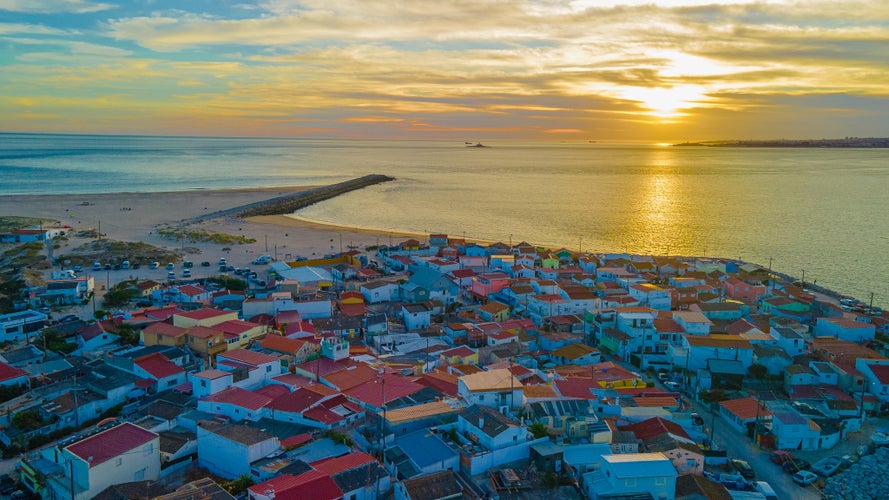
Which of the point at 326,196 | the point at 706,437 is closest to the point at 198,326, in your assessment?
the point at 706,437

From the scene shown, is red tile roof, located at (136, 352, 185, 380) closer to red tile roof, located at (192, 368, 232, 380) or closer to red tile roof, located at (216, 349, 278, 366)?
red tile roof, located at (216, 349, 278, 366)

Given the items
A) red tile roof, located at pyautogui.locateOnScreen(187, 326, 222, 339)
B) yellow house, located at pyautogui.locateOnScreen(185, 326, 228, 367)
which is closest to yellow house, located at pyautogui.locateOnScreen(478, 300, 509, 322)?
yellow house, located at pyautogui.locateOnScreen(185, 326, 228, 367)

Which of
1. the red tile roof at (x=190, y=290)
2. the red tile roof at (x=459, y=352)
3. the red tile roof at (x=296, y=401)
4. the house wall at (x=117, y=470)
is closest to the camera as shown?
the house wall at (x=117, y=470)

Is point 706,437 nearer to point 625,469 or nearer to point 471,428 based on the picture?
point 625,469

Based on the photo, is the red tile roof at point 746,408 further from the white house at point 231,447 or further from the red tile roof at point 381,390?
the white house at point 231,447

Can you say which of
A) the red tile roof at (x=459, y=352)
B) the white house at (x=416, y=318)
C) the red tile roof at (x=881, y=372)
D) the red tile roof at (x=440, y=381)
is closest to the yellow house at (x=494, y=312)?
the white house at (x=416, y=318)

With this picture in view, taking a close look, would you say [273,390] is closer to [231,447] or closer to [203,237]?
[231,447]

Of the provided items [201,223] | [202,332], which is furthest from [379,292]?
[201,223]
